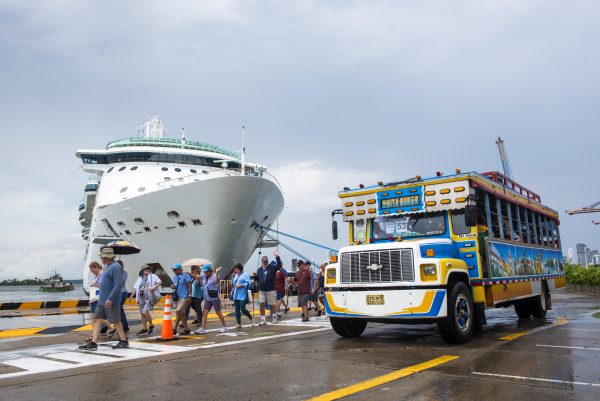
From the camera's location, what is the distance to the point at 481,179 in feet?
27.8

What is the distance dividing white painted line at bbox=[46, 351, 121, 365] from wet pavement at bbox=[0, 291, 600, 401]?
0.6 inches

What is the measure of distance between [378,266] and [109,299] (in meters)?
4.30

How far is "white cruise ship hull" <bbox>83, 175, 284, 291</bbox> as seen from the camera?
70.8 ft

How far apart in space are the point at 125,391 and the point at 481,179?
673 centimetres

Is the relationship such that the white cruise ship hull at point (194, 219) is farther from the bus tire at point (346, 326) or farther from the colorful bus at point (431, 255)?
the bus tire at point (346, 326)

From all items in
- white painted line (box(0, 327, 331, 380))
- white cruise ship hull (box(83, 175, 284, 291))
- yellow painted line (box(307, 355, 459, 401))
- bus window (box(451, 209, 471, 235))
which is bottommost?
yellow painted line (box(307, 355, 459, 401))

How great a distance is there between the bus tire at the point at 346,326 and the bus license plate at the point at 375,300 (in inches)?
40.2

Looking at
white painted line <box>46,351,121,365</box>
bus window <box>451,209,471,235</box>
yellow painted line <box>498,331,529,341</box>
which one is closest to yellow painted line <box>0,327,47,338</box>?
white painted line <box>46,351,121,365</box>

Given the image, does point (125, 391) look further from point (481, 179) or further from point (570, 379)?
point (481, 179)

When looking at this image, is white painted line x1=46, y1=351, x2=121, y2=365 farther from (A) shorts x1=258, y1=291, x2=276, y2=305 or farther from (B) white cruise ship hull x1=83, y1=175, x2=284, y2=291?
(B) white cruise ship hull x1=83, y1=175, x2=284, y2=291

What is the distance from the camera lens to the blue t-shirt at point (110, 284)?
7.36 metres

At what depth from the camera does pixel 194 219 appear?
22.0 meters

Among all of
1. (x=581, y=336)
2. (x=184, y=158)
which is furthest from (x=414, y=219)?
(x=184, y=158)

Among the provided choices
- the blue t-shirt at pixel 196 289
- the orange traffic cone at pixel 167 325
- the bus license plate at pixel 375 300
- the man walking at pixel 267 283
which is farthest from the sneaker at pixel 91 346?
the man walking at pixel 267 283
